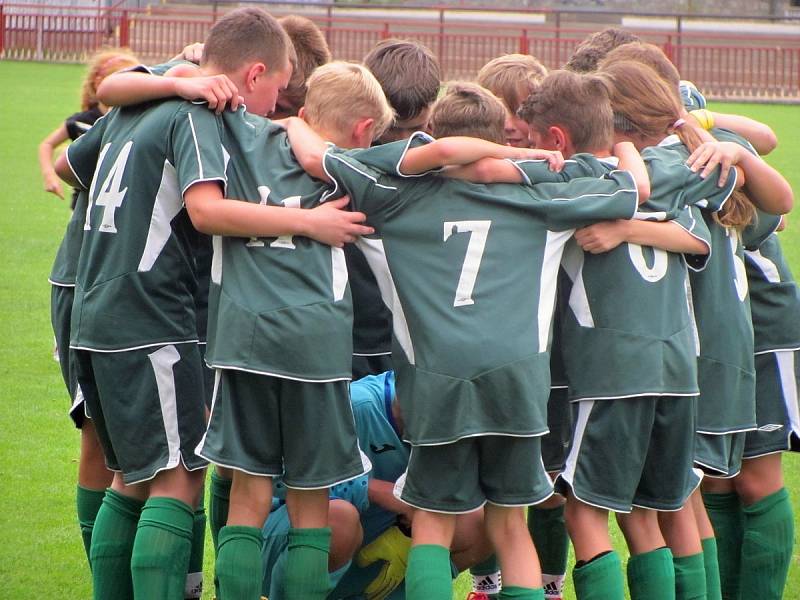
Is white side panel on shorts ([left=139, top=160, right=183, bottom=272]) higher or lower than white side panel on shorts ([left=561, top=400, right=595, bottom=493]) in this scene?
higher

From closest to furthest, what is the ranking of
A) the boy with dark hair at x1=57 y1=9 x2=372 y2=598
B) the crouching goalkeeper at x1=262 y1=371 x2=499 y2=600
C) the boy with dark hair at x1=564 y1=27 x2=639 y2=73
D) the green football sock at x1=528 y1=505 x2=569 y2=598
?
the boy with dark hair at x1=57 y1=9 x2=372 y2=598 < the crouching goalkeeper at x1=262 y1=371 x2=499 y2=600 < the green football sock at x1=528 y1=505 x2=569 y2=598 < the boy with dark hair at x1=564 y1=27 x2=639 y2=73

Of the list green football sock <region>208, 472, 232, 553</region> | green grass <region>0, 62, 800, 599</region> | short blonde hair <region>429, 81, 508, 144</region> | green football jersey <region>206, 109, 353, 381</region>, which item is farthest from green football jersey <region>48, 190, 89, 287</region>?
short blonde hair <region>429, 81, 508, 144</region>

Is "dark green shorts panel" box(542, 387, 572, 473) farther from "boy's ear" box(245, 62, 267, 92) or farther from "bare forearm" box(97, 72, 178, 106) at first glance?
"bare forearm" box(97, 72, 178, 106)

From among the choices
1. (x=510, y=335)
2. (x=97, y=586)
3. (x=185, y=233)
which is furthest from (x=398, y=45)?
(x=97, y=586)

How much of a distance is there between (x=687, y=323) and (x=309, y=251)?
3.79ft

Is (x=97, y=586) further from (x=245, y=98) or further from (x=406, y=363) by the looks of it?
(x=245, y=98)

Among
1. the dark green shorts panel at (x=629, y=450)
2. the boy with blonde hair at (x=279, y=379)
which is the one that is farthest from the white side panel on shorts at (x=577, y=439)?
the boy with blonde hair at (x=279, y=379)

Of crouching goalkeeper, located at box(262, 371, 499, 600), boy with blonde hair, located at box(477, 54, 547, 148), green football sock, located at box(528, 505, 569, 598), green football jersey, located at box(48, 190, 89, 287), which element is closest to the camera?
crouching goalkeeper, located at box(262, 371, 499, 600)

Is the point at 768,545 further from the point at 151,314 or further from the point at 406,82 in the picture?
the point at 151,314

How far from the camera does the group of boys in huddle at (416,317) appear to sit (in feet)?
10.7

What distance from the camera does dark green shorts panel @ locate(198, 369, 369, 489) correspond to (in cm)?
329

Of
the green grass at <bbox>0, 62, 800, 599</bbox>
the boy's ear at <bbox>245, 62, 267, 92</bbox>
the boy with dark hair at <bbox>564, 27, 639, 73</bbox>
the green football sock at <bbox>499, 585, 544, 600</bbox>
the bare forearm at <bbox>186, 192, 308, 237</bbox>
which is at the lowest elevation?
the green grass at <bbox>0, 62, 800, 599</bbox>

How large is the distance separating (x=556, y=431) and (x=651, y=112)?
42.9 inches

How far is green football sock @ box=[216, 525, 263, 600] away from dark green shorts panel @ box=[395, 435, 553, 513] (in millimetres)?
458
